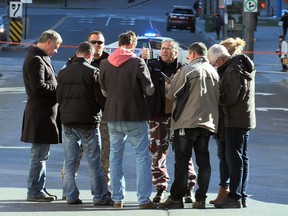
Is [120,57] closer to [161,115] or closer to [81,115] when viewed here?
[81,115]

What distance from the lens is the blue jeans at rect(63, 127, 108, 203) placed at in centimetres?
1066

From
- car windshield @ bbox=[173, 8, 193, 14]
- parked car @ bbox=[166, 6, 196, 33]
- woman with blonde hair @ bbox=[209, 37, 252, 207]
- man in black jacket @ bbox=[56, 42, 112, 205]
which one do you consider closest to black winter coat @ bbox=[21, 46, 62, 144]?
man in black jacket @ bbox=[56, 42, 112, 205]

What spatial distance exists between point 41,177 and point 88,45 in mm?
1667

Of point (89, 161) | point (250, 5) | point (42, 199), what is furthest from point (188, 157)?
point (250, 5)

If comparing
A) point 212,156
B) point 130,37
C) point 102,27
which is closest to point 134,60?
point 130,37

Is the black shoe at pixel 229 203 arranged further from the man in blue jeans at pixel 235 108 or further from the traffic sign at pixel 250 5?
the traffic sign at pixel 250 5

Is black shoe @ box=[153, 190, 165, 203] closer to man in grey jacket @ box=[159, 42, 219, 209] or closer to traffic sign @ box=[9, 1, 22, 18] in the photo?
Answer: man in grey jacket @ box=[159, 42, 219, 209]

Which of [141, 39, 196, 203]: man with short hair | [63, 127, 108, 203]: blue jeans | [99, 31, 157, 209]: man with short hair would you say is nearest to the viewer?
[99, 31, 157, 209]: man with short hair

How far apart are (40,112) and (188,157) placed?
182 centimetres

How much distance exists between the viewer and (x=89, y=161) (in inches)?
422

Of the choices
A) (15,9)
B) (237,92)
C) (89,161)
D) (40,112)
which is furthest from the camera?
(15,9)

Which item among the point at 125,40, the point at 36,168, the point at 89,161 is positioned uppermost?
the point at 125,40

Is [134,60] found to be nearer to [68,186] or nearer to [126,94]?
[126,94]

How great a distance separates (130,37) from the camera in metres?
10.6
